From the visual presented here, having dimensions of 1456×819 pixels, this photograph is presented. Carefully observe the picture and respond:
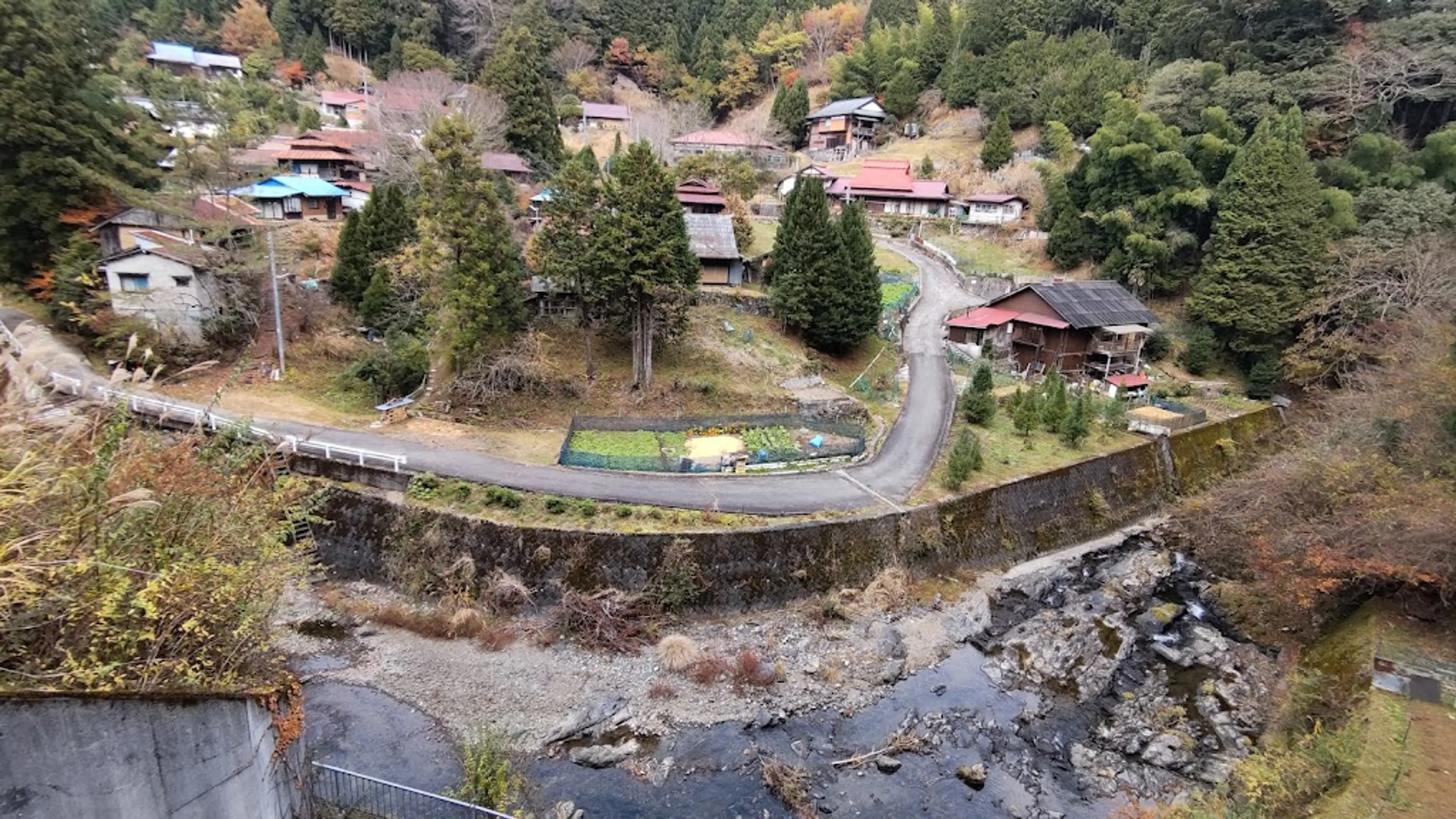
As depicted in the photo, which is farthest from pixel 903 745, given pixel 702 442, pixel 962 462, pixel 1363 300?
pixel 1363 300

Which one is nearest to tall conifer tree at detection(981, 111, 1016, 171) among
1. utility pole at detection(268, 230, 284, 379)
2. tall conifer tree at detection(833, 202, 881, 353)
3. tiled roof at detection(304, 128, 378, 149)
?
tall conifer tree at detection(833, 202, 881, 353)

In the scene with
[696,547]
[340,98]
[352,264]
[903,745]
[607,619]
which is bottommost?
[903,745]

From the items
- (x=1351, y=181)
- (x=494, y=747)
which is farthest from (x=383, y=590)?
(x=1351, y=181)

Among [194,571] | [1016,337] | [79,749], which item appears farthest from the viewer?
[1016,337]

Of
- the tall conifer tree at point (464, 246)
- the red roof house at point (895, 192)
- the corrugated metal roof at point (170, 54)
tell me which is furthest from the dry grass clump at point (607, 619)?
the corrugated metal roof at point (170, 54)

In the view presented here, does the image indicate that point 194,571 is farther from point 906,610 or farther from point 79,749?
point 906,610

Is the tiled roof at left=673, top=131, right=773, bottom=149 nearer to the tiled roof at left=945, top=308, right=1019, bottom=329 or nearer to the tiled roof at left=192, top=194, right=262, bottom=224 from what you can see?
the tiled roof at left=945, top=308, right=1019, bottom=329

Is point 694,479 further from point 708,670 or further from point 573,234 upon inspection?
point 573,234
